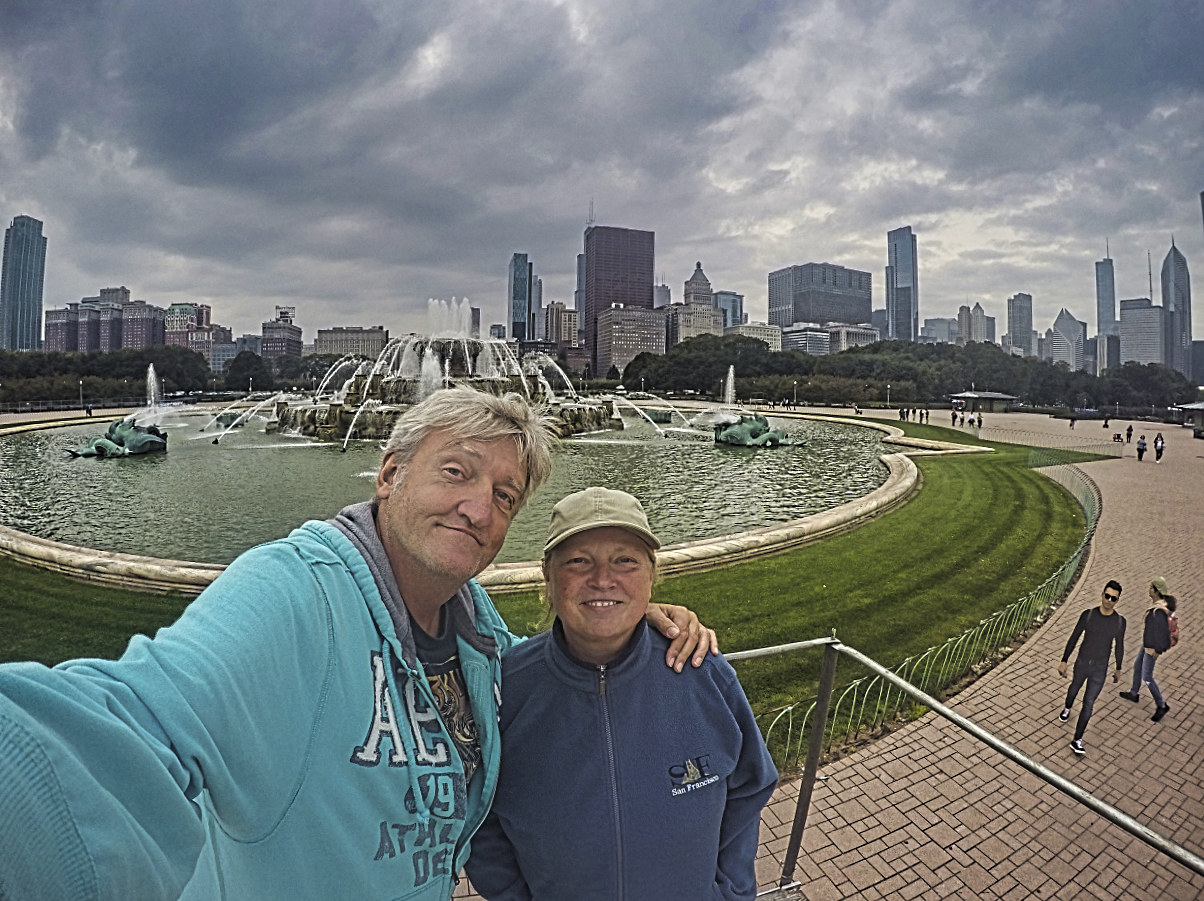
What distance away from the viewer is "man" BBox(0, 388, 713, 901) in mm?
806

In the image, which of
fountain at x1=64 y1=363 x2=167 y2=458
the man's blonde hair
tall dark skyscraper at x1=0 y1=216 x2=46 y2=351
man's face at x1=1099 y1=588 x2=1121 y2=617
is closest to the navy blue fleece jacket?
the man's blonde hair

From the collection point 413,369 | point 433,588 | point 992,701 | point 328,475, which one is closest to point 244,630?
point 433,588

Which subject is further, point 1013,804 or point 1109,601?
point 1109,601

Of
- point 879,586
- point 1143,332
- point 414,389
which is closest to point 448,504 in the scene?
point 879,586

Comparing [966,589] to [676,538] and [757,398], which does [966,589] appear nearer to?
[676,538]

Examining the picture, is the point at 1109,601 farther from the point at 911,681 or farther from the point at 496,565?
the point at 496,565

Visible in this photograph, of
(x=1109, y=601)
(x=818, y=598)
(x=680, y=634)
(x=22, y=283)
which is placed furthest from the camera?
(x=22, y=283)

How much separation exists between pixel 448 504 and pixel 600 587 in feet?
2.01

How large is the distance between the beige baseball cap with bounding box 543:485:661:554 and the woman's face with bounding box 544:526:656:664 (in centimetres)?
5

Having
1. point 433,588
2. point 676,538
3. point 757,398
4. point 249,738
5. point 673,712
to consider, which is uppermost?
point 757,398

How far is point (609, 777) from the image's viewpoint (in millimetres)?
2020

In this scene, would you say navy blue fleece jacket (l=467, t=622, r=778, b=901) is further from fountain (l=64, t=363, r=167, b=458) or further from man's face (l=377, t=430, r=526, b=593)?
fountain (l=64, t=363, r=167, b=458)

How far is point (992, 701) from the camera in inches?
288

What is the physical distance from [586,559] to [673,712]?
58 centimetres
